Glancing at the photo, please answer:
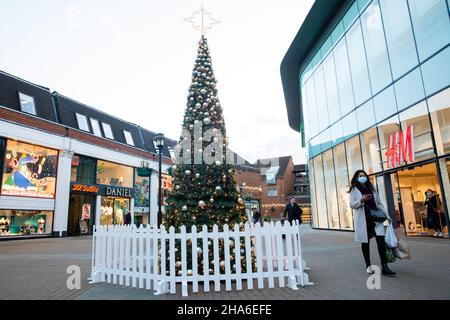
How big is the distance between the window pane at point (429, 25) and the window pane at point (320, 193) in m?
10.6

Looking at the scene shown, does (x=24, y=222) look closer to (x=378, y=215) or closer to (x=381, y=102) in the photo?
(x=378, y=215)

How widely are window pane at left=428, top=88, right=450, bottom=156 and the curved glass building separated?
0.03m

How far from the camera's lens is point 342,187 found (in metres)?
17.7

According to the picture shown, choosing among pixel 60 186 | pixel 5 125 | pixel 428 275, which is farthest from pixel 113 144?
pixel 428 275

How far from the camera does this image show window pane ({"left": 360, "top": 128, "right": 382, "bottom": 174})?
14.4 meters

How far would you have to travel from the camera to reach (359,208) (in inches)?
230

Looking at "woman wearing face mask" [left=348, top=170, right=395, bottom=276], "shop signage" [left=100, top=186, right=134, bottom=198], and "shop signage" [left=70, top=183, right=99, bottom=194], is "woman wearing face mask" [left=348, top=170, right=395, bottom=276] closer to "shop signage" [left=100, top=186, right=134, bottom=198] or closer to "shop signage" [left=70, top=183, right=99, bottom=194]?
"shop signage" [left=70, top=183, right=99, bottom=194]

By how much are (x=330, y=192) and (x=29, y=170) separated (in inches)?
743

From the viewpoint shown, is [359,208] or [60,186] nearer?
[359,208]

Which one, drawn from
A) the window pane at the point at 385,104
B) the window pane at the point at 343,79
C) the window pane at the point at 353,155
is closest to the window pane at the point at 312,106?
the window pane at the point at 343,79

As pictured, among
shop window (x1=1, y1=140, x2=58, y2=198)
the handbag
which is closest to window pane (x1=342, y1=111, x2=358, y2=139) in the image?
the handbag

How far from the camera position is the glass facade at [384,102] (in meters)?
10.8

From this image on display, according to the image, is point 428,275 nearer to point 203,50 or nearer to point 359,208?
point 359,208

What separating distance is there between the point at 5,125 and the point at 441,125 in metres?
21.2
